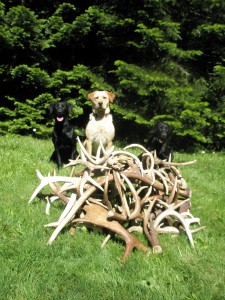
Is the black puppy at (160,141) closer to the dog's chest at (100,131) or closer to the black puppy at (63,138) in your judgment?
the dog's chest at (100,131)

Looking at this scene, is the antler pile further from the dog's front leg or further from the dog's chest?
the dog's chest

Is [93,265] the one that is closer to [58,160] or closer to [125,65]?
[58,160]

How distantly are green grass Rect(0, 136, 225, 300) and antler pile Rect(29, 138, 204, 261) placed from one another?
5.6 inches

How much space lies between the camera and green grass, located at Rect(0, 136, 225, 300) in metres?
2.96

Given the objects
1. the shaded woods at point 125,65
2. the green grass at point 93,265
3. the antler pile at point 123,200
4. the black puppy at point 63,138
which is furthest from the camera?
the shaded woods at point 125,65

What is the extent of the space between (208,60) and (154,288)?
10.2 metres

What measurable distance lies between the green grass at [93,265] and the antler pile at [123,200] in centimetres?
14

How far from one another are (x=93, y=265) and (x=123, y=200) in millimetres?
820

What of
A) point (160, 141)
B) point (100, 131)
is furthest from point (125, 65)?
point (160, 141)

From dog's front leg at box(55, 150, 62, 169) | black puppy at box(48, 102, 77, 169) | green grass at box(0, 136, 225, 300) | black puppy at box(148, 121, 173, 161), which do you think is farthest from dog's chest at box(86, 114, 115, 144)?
green grass at box(0, 136, 225, 300)

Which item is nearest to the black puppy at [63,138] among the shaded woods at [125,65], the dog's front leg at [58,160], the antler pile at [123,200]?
the dog's front leg at [58,160]

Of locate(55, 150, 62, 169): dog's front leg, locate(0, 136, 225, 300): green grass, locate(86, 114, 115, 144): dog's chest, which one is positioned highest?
locate(0, 136, 225, 300): green grass

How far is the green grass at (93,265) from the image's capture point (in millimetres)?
2961

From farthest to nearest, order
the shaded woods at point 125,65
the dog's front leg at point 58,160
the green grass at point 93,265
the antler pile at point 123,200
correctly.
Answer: the shaded woods at point 125,65, the dog's front leg at point 58,160, the antler pile at point 123,200, the green grass at point 93,265
